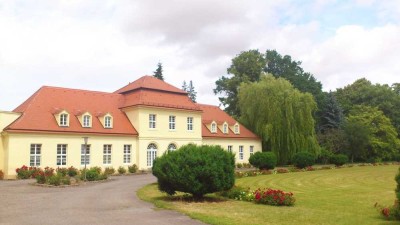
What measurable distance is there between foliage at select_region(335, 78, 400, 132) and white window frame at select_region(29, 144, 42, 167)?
50.0m

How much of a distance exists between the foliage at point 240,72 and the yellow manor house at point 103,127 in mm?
17860

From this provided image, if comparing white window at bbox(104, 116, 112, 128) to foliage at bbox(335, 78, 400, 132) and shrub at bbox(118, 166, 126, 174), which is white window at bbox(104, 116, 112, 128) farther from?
foliage at bbox(335, 78, 400, 132)

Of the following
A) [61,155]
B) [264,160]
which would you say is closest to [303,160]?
[264,160]

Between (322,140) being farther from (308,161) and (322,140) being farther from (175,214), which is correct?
(175,214)

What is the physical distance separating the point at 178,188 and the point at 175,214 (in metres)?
3.01

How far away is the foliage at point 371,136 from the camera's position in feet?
172

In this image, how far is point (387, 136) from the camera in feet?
183

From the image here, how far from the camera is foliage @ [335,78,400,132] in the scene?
62853 millimetres

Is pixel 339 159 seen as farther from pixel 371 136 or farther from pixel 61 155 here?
pixel 61 155

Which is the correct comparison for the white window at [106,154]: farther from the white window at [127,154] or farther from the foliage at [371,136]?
the foliage at [371,136]

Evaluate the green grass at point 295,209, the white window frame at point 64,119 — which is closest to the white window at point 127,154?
the white window frame at point 64,119

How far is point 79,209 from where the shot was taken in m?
13.6

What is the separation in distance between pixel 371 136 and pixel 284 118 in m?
17.8

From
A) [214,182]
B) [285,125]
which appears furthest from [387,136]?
[214,182]
